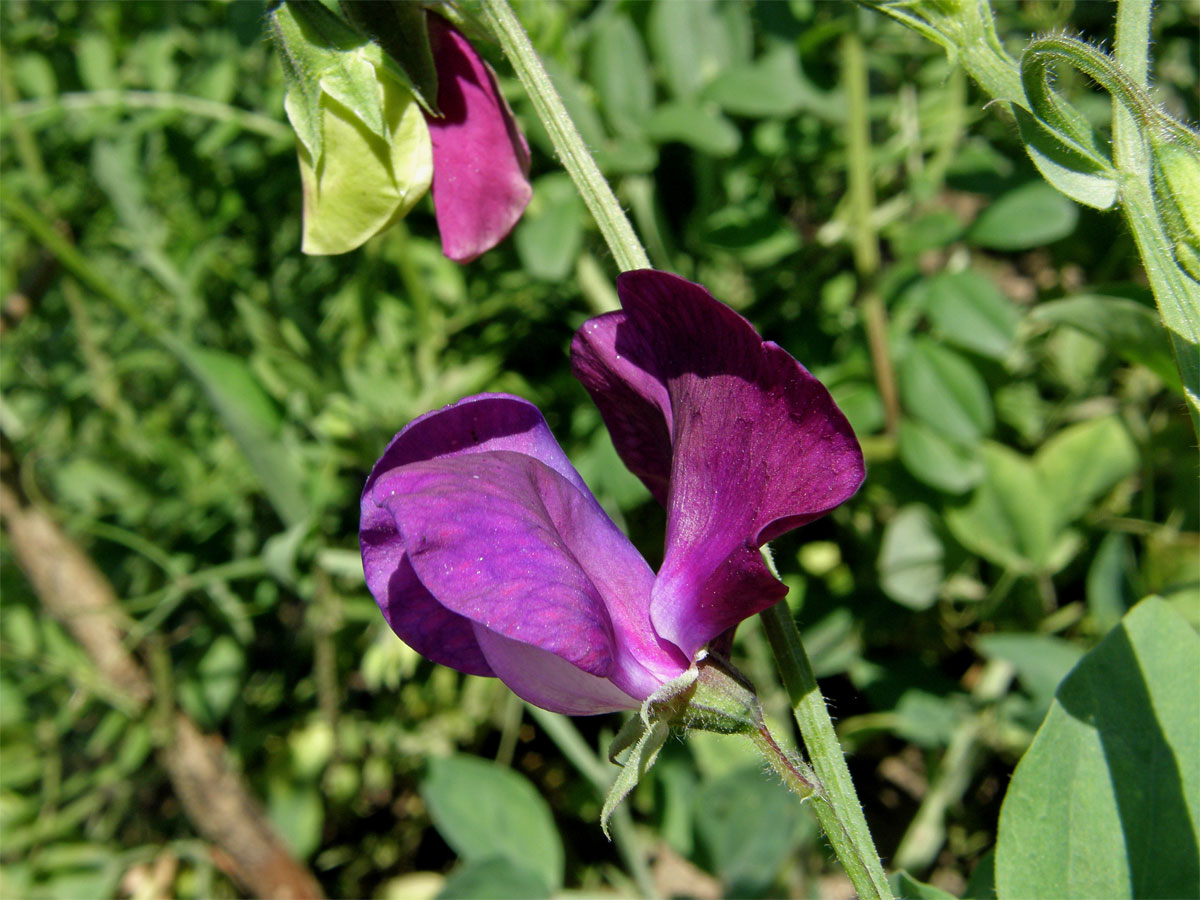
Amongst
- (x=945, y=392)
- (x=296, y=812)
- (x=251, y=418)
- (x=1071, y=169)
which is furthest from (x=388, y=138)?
(x=296, y=812)

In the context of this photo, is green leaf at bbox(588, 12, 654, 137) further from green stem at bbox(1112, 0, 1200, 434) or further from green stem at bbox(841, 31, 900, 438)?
green stem at bbox(1112, 0, 1200, 434)

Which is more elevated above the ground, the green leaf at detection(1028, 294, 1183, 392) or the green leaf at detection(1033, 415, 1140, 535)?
the green leaf at detection(1028, 294, 1183, 392)

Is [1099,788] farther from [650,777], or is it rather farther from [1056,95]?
[650,777]

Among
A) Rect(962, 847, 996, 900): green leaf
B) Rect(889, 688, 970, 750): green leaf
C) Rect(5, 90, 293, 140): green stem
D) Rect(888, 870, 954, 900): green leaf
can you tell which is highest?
Rect(5, 90, 293, 140): green stem

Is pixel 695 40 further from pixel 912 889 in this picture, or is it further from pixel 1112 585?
pixel 912 889

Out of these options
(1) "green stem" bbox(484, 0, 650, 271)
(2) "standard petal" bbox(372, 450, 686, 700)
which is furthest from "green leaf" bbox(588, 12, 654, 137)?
(2) "standard petal" bbox(372, 450, 686, 700)

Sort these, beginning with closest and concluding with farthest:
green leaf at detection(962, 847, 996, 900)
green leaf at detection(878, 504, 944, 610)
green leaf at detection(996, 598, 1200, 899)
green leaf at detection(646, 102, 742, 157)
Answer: green leaf at detection(996, 598, 1200, 899)
green leaf at detection(962, 847, 996, 900)
green leaf at detection(646, 102, 742, 157)
green leaf at detection(878, 504, 944, 610)

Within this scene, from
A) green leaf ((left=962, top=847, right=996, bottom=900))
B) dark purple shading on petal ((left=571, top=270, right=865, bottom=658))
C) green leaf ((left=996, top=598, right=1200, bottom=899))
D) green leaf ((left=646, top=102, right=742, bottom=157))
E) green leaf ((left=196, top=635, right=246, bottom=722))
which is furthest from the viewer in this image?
green leaf ((left=196, top=635, right=246, bottom=722))
